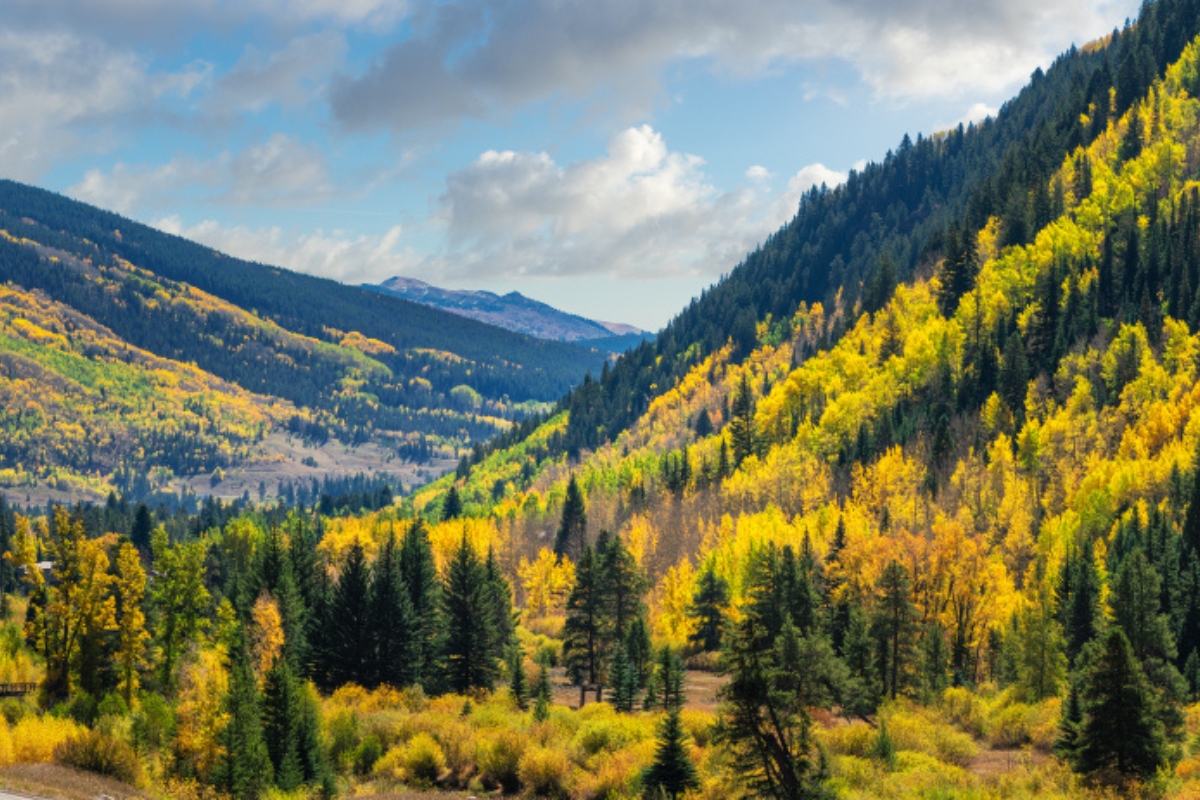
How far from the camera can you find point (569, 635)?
83188mm

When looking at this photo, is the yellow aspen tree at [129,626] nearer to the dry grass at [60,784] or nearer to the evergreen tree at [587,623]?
the dry grass at [60,784]

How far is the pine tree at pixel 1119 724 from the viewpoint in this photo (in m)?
36.6

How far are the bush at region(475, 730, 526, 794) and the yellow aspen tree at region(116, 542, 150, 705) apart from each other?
27855mm

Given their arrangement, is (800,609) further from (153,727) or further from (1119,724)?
(153,727)

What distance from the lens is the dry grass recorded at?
34.3 m

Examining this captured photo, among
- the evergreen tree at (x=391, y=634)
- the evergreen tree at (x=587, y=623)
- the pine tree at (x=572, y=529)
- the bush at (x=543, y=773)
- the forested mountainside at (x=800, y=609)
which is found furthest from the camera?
the pine tree at (x=572, y=529)

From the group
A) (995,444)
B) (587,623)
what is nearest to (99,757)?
(587,623)

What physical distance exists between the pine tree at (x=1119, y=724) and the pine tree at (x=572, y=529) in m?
119

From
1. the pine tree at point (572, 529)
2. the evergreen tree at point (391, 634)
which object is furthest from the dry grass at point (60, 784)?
the pine tree at point (572, 529)

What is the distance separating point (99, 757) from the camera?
42.6 m

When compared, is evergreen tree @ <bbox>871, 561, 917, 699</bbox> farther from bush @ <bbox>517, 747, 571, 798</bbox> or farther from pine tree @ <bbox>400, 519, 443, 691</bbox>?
pine tree @ <bbox>400, 519, 443, 691</bbox>

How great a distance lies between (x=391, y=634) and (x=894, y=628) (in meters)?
33.6

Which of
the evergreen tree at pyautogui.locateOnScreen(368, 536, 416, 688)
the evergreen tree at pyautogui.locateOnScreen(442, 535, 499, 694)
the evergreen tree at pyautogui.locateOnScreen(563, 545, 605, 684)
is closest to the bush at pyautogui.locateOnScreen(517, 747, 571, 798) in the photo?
the evergreen tree at pyautogui.locateOnScreen(442, 535, 499, 694)

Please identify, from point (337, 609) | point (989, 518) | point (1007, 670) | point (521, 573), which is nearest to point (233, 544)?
point (521, 573)
